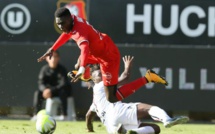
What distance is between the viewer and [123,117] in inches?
441

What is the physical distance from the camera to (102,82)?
475 inches

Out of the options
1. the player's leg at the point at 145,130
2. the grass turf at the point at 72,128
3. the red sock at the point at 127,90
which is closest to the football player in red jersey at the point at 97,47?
the red sock at the point at 127,90

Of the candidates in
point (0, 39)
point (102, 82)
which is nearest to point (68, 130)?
point (102, 82)

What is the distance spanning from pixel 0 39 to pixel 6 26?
33 cm

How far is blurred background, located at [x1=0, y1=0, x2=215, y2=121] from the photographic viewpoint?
17172 mm

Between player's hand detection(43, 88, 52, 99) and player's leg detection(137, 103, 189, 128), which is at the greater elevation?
player's leg detection(137, 103, 189, 128)

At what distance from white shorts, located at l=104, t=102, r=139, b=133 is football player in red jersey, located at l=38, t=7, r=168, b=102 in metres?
0.31

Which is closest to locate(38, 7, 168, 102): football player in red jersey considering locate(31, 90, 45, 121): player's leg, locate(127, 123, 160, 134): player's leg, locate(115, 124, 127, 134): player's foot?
locate(115, 124, 127, 134): player's foot

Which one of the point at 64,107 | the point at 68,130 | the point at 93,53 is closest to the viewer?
the point at 93,53

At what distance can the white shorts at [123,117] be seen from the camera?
1116 centimetres

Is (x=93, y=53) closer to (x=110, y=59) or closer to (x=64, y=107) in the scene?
(x=110, y=59)

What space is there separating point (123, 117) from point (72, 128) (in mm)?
3264

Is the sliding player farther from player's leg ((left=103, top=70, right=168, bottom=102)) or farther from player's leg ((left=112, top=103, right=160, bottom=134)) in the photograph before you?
player's leg ((left=103, top=70, right=168, bottom=102))

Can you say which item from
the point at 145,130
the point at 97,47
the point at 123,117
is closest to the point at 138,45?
the point at 97,47
